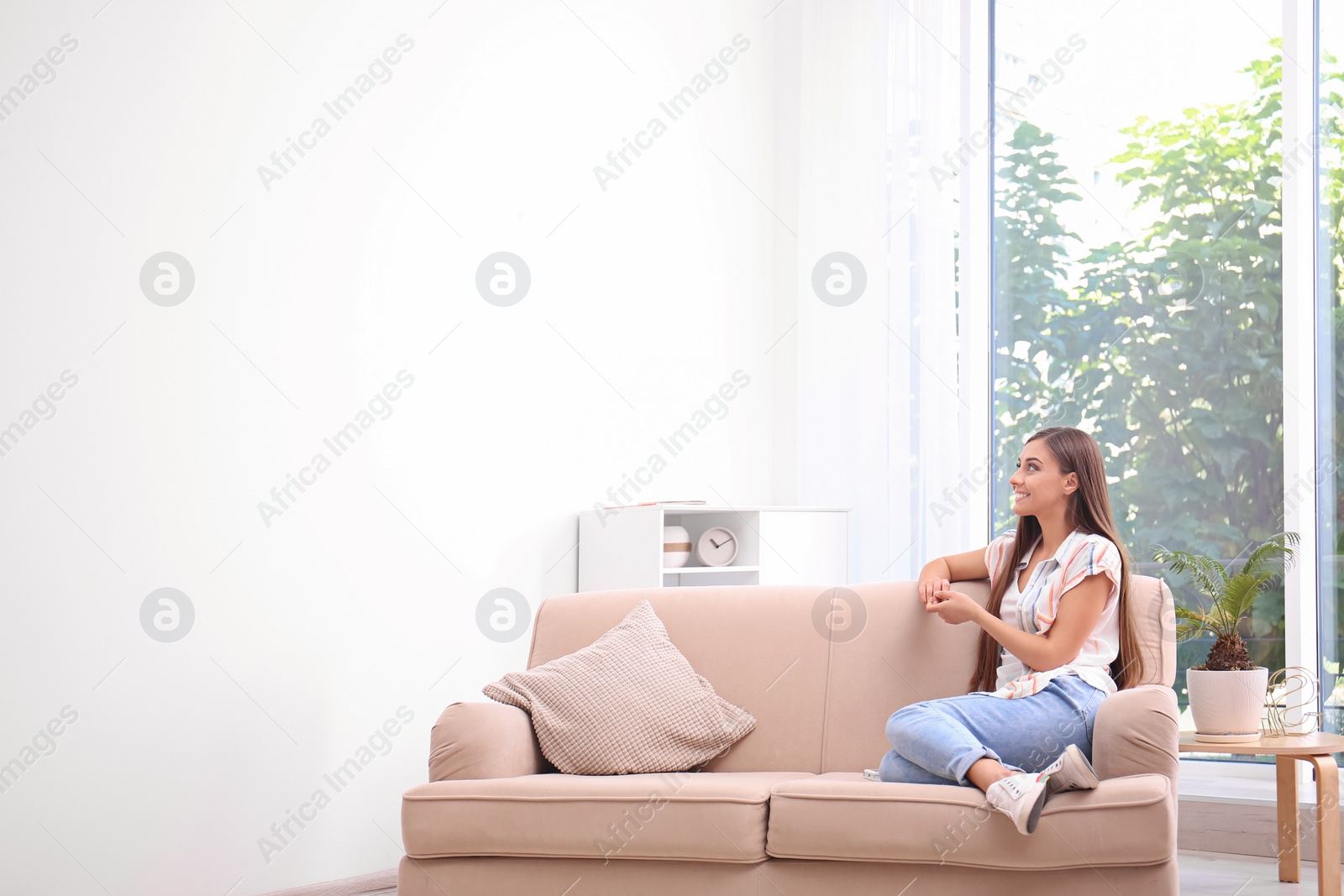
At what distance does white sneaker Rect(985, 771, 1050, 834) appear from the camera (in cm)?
198

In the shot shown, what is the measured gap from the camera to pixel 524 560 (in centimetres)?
379

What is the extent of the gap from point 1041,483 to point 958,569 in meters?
0.30

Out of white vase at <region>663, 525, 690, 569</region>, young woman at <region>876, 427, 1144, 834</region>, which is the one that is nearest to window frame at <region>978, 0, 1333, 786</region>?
young woman at <region>876, 427, 1144, 834</region>

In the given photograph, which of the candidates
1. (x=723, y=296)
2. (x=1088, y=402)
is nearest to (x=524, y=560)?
(x=723, y=296)

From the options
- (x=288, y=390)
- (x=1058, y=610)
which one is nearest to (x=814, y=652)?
(x=1058, y=610)

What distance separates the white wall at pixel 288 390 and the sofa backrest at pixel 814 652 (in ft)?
2.41

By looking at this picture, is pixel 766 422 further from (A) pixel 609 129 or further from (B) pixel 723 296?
(A) pixel 609 129

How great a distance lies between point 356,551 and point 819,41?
289cm

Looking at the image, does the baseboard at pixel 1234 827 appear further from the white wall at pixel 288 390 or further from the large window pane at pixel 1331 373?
the white wall at pixel 288 390

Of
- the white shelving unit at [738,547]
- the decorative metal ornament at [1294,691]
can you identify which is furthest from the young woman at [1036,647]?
the decorative metal ornament at [1294,691]

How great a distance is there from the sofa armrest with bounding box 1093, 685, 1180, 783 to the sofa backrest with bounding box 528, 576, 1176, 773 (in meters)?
0.36

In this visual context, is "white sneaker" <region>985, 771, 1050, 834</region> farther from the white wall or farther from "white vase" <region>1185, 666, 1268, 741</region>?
the white wall

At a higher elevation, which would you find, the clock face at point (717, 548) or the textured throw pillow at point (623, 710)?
the clock face at point (717, 548)

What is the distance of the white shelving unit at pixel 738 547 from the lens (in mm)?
3809
